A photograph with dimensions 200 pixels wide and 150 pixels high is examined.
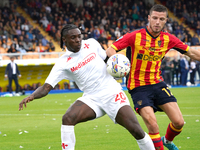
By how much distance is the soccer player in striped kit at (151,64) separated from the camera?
18.2 ft

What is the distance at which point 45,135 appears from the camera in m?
8.00

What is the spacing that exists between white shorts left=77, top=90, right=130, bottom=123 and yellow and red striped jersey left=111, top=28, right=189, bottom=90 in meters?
0.75

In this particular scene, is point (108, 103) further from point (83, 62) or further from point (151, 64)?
point (151, 64)

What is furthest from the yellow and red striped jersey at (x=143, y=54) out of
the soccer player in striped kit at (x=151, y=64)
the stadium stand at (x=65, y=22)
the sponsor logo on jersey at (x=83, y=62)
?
the stadium stand at (x=65, y=22)

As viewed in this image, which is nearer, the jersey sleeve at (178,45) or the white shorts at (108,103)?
the white shorts at (108,103)

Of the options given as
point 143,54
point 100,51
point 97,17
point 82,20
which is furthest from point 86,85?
point 97,17

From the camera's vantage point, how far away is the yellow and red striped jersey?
5727mm

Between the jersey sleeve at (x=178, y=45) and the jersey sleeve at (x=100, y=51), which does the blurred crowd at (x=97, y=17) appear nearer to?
the jersey sleeve at (x=178, y=45)

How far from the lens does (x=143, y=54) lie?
18.8 ft

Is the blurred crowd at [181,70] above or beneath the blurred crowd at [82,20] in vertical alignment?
beneath

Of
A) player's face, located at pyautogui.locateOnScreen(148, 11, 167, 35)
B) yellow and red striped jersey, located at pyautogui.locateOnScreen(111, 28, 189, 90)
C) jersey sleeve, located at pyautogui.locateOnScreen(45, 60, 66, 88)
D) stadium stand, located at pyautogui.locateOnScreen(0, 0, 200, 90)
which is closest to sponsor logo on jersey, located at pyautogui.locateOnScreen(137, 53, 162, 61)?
yellow and red striped jersey, located at pyautogui.locateOnScreen(111, 28, 189, 90)

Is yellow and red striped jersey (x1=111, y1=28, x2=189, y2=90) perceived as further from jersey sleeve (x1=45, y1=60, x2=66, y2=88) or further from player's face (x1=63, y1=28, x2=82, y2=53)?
jersey sleeve (x1=45, y1=60, x2=66, y2=88)

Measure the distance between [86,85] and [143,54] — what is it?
1170 millimetres

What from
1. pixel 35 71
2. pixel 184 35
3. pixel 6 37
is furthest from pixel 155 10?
pixel 184 35
